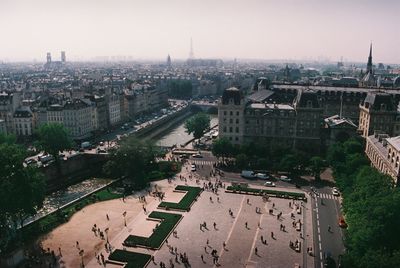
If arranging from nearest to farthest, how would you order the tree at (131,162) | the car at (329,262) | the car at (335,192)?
the car at (329,262), the car at (335,192), the tree at (131,162)

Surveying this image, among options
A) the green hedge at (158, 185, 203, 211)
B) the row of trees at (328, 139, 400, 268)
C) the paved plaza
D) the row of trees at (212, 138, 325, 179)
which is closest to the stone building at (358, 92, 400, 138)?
the row of trees at (212, 138, 325, 179)

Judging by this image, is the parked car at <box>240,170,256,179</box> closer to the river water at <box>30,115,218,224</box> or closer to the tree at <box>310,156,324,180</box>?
the tree at <box>310,156,324,180</box>

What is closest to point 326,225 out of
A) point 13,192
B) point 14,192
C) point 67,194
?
point 14,192

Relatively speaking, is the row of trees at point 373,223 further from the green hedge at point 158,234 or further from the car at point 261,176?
the green hedge at point 158,234

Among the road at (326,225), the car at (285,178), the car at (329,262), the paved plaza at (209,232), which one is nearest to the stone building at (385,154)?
the road at (326,225)

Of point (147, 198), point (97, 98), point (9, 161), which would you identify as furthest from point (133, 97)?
point (9, 161)

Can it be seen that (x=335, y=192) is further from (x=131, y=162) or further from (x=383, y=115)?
(x=131, y=162)

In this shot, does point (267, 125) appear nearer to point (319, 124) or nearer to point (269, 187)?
point (319, 124)
